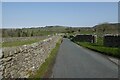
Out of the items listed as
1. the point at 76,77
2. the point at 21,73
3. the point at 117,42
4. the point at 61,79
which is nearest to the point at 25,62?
the point at 21,73

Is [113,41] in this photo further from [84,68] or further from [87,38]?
[87,38]

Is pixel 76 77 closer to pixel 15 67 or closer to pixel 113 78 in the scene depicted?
pixel 113 78

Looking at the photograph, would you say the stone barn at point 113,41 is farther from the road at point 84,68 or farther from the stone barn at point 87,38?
the stone barn at point 87,38

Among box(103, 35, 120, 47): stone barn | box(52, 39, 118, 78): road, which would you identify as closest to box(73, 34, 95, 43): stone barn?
box(103, 35, 120, 47): stone barn

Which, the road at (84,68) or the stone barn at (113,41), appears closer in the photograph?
the road at (84,68)

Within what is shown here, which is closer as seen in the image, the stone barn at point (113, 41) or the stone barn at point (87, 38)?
the stone barn at point (113, 41)

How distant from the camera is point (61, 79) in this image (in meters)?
14.2

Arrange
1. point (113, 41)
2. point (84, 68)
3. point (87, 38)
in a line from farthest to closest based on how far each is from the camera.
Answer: point (87, 38) → point (113, 41) → point (84, 68)

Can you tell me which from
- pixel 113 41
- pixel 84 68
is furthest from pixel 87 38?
pixel 84 68

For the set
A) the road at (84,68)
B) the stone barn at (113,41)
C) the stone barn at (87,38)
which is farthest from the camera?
the stone barn at (87,38)

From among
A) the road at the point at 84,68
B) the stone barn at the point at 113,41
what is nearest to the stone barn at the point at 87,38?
the stone barn at the point at 113,41

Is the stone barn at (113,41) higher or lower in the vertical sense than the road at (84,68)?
higher

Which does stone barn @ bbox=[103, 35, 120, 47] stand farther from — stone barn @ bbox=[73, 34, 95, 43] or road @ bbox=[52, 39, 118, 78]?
stone barn @ bbox=[73, 34, 95, 43]

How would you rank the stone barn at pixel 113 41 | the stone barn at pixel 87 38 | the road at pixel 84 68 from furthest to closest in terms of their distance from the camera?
1. the stone barn at pixel 87 38
2. the stone barn at pixel 113 41
3. the road at pixel 84 68
